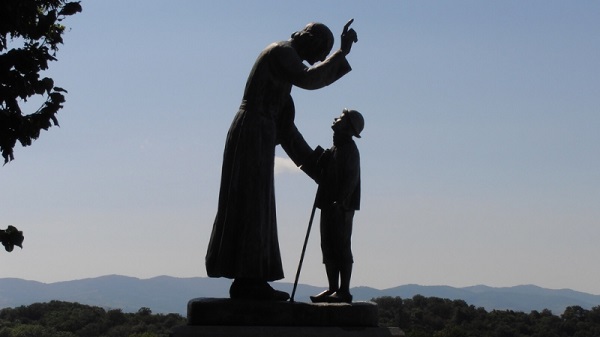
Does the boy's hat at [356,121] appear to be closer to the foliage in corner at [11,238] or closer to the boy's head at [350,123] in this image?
the boy's head at [350,123]

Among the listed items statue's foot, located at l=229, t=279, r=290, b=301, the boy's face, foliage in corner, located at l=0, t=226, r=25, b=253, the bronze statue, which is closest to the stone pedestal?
statue's foot, located at l=229, t=279, r=290, b=301

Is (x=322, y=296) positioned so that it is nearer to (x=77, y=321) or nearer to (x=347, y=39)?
(x=347, y=39)

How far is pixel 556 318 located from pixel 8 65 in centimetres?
2214

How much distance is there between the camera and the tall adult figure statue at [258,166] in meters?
10.6

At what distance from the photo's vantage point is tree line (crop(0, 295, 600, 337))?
1143 inches

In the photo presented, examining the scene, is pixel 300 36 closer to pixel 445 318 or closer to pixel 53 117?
pixel 53 117

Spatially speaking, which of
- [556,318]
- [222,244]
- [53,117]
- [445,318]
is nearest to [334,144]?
[222,244]

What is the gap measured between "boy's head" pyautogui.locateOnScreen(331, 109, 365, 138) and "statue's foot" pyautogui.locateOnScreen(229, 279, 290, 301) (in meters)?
1.70

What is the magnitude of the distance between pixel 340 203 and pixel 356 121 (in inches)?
32.3

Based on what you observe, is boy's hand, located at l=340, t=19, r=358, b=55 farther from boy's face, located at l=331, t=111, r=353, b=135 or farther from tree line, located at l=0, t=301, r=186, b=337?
tree line, located at l=0, t=301, r=186, b=337

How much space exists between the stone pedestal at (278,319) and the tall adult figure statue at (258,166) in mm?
292

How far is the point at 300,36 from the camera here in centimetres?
1128

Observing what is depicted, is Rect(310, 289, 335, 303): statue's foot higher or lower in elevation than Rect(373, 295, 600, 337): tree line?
lower

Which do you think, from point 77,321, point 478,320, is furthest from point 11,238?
point 77,321
